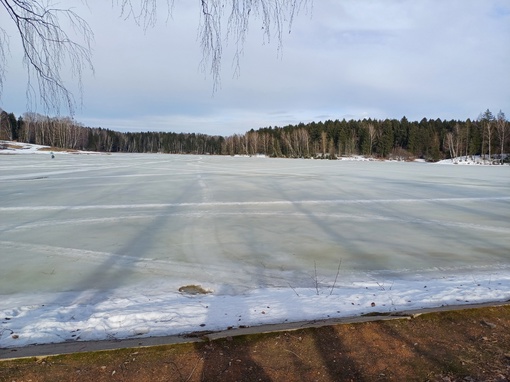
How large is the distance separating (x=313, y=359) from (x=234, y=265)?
107 inches

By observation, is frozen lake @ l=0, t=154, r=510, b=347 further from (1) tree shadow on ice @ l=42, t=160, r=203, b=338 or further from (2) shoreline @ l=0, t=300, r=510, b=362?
(2) shoreline @ l=0, t=300, r=510, b=362

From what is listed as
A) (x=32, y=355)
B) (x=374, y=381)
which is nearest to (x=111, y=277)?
(x=32, y=355)

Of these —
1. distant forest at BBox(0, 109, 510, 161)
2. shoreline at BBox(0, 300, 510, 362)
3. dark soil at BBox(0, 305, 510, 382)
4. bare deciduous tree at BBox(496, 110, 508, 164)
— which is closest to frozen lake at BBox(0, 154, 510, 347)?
shoreline at BBox(0, 300, 510, 362)

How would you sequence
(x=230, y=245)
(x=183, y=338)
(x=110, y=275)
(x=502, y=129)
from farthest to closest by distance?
(x=502, y=129)
(x=230, y=245)
(x=110, y=275)
(x=183, y=338)

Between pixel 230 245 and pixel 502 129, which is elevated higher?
pixel 502 129

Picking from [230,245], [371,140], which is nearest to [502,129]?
[371,140]

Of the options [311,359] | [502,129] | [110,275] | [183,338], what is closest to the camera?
[311,359]

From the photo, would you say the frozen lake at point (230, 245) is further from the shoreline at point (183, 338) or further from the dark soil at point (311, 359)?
the dark soil at point (311, 359)

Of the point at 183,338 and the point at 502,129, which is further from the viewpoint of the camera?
the point at 502,129

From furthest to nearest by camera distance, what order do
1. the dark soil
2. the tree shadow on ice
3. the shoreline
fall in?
the tree shadow on ice → the shoreline → the dark soil

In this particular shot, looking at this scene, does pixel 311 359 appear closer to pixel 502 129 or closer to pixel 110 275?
pixel 110 275

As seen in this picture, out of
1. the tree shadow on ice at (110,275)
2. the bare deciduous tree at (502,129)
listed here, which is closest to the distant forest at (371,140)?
the bare deciduous tree at (502,129)

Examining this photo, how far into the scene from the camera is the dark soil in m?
2.49

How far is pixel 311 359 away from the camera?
8.75 ft
